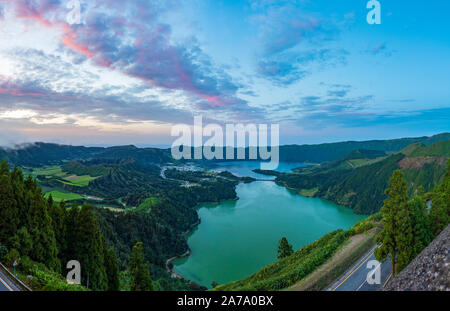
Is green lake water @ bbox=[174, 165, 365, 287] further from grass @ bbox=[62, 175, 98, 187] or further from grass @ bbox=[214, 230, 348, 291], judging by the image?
grass @ bbox=[62, 175, 98, 187]

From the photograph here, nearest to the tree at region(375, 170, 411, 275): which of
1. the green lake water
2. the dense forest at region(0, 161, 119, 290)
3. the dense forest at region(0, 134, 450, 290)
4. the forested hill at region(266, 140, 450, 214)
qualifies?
the dense forest at region(0, 134, 450, 290)

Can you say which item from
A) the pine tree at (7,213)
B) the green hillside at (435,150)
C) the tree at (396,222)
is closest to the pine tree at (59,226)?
the pine tree at (7,213)

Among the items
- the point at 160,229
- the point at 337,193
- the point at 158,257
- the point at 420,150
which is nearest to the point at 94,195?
the point at 160,229

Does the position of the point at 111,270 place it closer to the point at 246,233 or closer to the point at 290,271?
the point at 290,271

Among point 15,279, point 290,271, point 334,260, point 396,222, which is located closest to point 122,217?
point 290,271

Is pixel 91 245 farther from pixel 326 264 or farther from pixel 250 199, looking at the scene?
pixel 250 199
